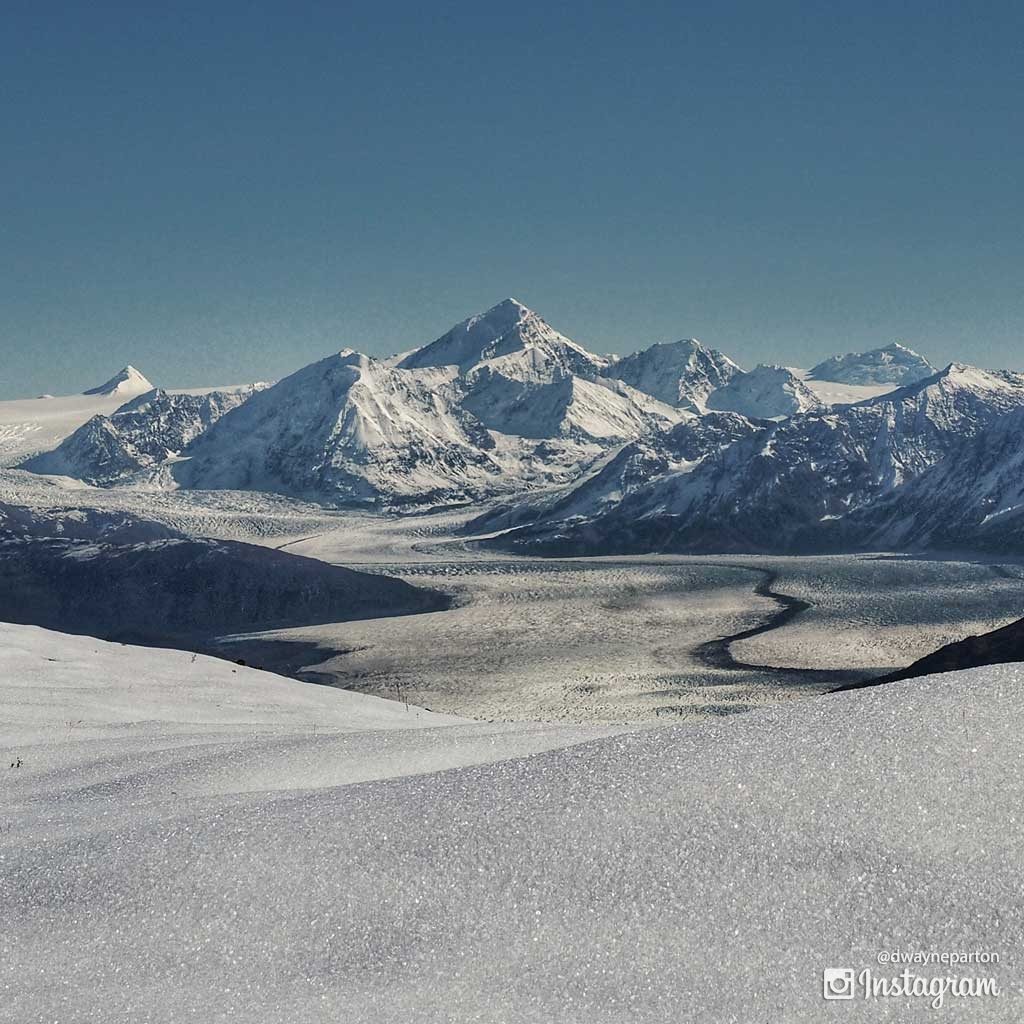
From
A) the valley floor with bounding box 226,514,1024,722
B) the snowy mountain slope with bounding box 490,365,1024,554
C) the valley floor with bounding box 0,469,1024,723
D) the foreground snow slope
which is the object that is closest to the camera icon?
the foreground snow slope

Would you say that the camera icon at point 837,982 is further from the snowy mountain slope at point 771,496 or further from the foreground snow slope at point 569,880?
the snowy mountain slope at point 771,496

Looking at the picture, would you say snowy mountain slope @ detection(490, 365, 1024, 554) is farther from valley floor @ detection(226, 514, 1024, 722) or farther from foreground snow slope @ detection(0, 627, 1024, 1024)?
foreground snow slope @ detection(0, 627, 1024, 1024)

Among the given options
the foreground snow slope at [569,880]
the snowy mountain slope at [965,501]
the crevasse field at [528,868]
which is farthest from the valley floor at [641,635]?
the foreground snow slope at [569,880]

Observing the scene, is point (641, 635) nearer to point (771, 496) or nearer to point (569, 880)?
point (569, 880)

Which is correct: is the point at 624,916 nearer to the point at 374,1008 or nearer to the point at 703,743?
the point at 374,1008

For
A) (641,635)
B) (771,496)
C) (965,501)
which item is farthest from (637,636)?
(771,496)

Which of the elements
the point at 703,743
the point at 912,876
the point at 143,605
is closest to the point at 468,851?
the point at 703,743
